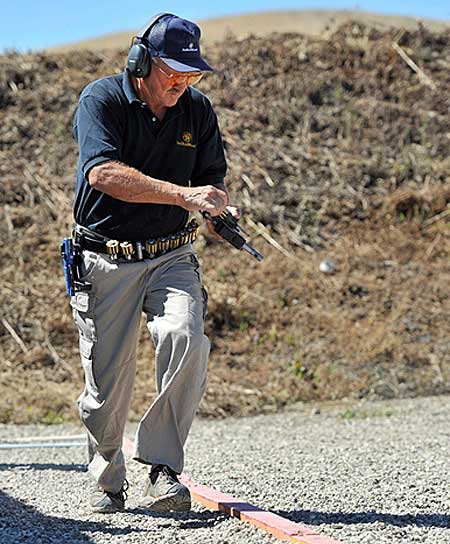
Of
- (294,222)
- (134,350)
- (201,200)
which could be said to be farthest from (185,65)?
(294,222)

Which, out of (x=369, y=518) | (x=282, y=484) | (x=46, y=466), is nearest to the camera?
(x=369, y=518)

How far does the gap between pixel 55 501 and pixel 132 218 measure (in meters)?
1.83

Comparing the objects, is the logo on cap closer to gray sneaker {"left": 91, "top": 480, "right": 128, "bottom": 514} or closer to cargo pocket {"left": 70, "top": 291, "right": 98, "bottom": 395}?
cargo pocket {"left": 70, "top": 291, "right": 98, "bottom": 395}

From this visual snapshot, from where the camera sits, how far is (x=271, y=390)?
12.0 meters

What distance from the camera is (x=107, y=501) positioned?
5.55 m

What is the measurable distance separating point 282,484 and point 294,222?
10.00 m

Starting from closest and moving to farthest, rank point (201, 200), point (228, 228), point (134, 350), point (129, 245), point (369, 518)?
point (201, 200), point (369, 518), point (129, 245), point (134, 350), point (228, 228)

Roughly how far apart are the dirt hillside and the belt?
5.92 m

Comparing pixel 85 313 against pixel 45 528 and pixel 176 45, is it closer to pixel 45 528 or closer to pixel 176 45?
pixel 45 528

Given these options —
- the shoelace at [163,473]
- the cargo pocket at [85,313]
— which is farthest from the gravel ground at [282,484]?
the cargo pocket at [85,313]

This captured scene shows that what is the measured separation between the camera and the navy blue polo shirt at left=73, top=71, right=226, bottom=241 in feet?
17.1

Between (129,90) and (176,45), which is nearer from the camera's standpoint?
(176,45)

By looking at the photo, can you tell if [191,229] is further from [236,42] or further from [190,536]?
[236,42]

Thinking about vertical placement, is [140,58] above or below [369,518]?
above
